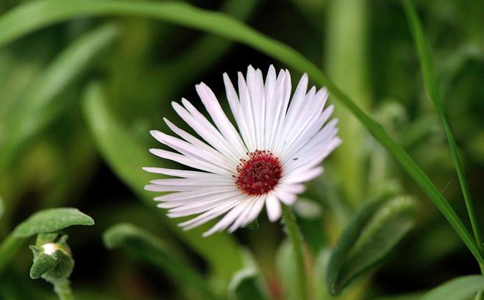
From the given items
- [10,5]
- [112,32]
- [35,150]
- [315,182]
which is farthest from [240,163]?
[10,5]

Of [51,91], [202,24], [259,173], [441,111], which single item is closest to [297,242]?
[259,173]

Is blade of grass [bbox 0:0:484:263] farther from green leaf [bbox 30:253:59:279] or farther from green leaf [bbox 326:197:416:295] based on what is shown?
green leaf [bbox 30:253:59:279]

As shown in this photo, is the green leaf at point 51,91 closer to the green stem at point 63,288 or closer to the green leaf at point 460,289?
the green stem at point 63,288

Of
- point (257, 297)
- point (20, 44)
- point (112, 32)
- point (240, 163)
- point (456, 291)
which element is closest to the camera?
point (456, 291)

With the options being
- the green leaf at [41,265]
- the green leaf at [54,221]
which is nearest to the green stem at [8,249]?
→ the green leaf at [54,221]

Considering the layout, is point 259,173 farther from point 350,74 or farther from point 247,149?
point 350,74

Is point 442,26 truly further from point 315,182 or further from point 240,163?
point 240,163

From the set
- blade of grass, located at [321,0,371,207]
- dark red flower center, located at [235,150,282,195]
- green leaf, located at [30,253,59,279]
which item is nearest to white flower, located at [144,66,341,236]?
dark red flower center, located at [235,150,282,195]
